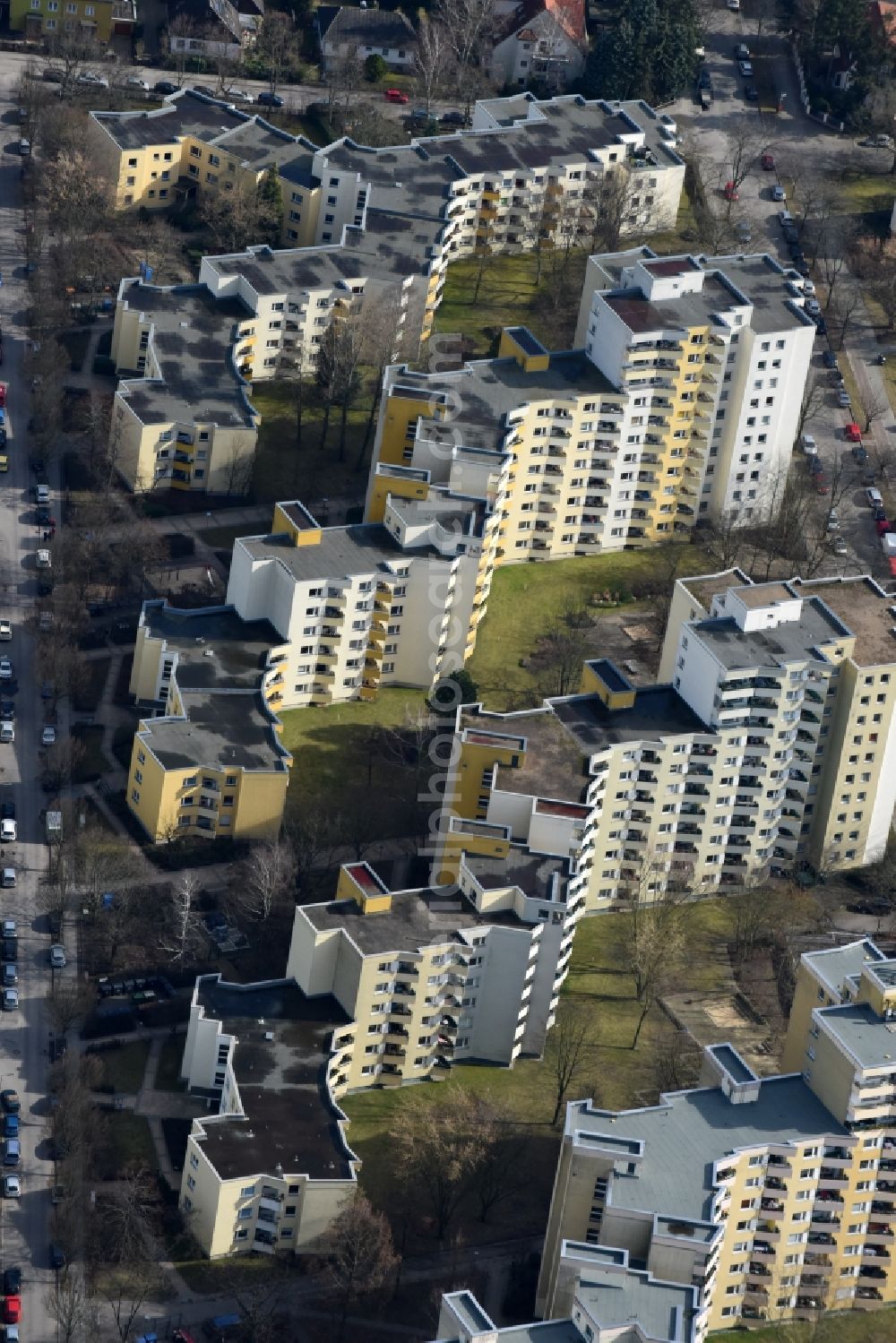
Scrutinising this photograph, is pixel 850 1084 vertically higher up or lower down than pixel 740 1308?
higher up

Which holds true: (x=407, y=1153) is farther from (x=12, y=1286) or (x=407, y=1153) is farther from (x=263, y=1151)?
(x=12, y=1286)

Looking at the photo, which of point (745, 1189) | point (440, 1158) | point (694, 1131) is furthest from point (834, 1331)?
point (440, 1158)

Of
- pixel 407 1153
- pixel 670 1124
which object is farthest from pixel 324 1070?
pixel 670 1124

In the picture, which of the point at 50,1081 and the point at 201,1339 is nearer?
the point at 201,1339

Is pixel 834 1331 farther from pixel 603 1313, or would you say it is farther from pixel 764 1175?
pixel 603 1313

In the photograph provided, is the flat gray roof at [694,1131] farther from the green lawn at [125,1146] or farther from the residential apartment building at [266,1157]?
the green lawn at [125,1146]

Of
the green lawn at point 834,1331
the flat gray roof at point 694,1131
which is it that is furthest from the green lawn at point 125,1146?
the green lawn at point 834,1331

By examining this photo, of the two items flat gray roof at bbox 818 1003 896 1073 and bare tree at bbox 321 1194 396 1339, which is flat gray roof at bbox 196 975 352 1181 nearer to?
bare tree at bbox 321 1194 396 1339
